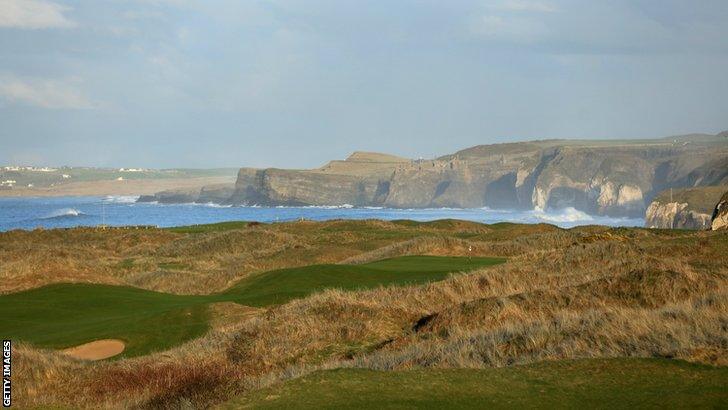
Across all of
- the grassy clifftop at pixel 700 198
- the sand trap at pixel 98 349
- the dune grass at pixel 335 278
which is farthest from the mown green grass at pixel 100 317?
the grassy clifftop at pixel 700 198

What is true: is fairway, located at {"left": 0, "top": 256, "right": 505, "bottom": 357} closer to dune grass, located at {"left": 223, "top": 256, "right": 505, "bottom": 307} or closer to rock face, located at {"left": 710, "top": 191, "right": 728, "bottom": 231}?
dune grass, located at {"left": 223, "top": 256, "right": 505, "bottom": 307}

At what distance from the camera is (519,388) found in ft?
30.6

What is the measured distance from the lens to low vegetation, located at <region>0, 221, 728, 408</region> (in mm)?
9648

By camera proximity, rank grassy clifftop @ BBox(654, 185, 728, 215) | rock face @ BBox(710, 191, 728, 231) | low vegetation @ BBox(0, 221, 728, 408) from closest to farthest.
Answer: low vegetation @ BBox(0, 221, 728, 408), rock face @ BBox(710, 191, 728, 231), grassy clifftop @ BBox(654, 185, 728, 215)

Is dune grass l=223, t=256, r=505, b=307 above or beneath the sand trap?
above

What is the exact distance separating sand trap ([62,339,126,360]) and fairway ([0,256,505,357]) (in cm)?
16

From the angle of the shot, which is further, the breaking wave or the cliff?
the breaking wave

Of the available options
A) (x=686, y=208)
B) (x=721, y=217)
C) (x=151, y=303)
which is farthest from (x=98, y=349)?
(x=686, y=208)

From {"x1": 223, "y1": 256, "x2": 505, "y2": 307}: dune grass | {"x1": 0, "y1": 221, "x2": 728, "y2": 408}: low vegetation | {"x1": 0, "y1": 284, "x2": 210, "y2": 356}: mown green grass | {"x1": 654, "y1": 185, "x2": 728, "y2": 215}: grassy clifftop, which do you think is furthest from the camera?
{"x1": 654, "y1": 185, "x2": 728, "y2": 215}: grassy clifftop

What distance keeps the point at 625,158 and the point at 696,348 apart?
184377mm

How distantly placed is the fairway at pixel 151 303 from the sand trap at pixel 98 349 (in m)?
0.16

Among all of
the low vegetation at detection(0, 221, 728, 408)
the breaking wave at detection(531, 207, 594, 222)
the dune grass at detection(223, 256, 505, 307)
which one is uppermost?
the low vegetation at detection(0, 221, 728, 408)

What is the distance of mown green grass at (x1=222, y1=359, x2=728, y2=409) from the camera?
8.57m

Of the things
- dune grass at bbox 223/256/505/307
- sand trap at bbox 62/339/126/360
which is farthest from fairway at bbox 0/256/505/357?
sand trap at bbox 62/339/126/360
